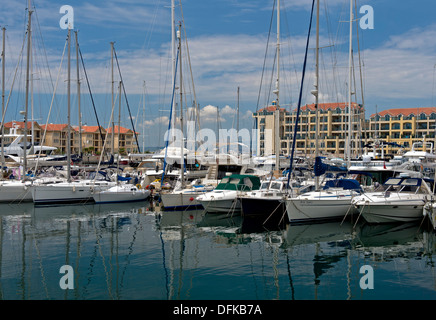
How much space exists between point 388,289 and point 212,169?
24.0m

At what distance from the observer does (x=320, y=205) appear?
24797 mm

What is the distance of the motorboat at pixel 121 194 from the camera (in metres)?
34.9

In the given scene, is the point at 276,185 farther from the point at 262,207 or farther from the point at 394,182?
the point at 394,182

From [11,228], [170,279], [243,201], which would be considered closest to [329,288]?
[170,279]

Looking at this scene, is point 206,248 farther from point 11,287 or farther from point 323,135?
point 323,135

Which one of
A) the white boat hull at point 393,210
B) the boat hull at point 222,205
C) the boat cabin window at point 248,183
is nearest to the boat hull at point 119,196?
the boat hull at point 222,205

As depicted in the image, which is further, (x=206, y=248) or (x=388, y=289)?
(x=206, y=248)

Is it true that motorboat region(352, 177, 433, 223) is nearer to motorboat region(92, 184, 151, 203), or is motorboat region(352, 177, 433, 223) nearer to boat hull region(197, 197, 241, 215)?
boat hull region(197, 197, 241, 215)

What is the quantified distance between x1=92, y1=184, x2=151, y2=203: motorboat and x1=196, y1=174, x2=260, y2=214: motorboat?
9.63 m

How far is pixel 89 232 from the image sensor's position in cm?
2348

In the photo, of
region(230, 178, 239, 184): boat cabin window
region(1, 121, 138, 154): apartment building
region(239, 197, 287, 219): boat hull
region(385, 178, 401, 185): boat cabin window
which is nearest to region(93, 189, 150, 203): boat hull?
region(230, 178, 239, 184): boat cabin window

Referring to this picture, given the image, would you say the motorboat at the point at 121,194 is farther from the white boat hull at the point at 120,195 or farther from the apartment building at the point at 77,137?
the apartment building at the point at 77,137

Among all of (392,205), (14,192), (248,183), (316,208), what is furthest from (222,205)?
(14,192)

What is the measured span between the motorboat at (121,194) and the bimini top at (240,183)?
9.42 meters
